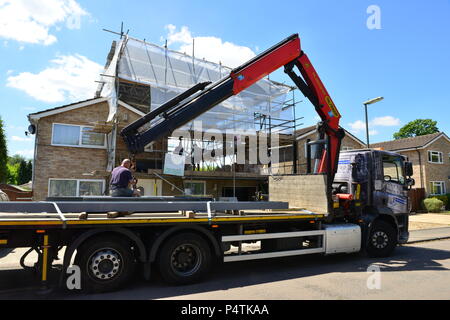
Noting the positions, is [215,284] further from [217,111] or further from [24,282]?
[217,111]

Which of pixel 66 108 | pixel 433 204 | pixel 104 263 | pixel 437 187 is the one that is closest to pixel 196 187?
pixel 66 108

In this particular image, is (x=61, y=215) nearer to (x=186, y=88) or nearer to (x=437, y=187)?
(x=186, y=88)

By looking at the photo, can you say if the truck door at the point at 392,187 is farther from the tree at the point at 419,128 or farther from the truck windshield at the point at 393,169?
the tree at the point at 419,128

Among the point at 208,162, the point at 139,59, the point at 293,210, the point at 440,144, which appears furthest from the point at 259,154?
the point at 440,144

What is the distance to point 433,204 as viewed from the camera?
75.3 feet

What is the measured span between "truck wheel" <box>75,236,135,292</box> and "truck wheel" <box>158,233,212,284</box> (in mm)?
580

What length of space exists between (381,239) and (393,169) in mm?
1974

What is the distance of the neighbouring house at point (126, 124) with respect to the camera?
1421cm

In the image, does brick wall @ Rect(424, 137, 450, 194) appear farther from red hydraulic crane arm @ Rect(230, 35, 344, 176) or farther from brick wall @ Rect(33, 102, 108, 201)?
brick wall @ Rect(33, 102, 108, 201)

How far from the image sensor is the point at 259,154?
19359 millimetres

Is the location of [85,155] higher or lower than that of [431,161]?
lower

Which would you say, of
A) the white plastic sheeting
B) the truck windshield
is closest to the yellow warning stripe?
the truck windshield

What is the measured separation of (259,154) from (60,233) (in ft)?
50.0

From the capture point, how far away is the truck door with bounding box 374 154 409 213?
8.02 metres
